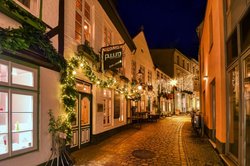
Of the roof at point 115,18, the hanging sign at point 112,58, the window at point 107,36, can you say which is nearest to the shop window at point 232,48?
the hanging sign at point 112,58

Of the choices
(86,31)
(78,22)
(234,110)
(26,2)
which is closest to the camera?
(26,2)

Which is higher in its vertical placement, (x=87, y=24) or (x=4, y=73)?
(x=87, y=24)

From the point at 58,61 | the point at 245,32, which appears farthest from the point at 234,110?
the point at 58,61

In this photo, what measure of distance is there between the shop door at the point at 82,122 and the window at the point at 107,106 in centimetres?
206

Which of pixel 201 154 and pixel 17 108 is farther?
pixel 201 154

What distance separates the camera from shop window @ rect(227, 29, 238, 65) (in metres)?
7.39

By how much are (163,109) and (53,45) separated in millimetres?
28782

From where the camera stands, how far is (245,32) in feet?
20.8

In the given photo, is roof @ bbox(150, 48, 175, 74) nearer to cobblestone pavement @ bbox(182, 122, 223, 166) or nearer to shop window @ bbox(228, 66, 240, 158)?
cobblestone pavement @ bbox(182, 122, 223, 166)

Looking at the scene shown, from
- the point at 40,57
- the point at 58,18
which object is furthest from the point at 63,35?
the point at 40,57

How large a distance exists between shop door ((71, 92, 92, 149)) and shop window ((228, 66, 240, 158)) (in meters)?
5.12

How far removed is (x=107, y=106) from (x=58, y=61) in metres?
6.55

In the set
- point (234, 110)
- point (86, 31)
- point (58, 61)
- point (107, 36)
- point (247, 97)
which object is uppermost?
point (107, 36)

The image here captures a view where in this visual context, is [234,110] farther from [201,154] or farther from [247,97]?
[201,154]
